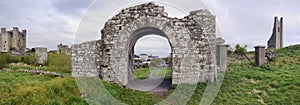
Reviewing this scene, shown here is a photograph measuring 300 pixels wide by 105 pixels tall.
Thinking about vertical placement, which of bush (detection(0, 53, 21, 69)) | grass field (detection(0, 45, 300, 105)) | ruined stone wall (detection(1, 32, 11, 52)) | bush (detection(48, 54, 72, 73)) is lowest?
grass field (detection(0, 45, 300, 105))

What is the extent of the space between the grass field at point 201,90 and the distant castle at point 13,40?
32472mm

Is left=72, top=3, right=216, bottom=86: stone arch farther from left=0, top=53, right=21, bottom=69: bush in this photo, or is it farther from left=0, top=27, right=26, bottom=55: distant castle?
left=0, top=27, right=26, bottom=55: distant castle

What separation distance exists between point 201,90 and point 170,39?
2.87 m

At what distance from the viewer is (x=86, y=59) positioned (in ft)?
38.0

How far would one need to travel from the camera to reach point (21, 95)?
587 centimetres

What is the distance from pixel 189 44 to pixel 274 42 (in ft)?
91.9

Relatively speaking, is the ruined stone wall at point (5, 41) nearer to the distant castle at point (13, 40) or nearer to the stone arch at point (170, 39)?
the distant castle at point (13, 40)

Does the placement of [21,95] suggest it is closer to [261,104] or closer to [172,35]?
[172,35]

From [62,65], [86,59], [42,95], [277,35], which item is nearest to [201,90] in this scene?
[86,59]

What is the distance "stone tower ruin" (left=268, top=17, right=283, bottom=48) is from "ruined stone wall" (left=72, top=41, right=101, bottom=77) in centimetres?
3018

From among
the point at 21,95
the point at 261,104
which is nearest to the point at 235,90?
the point at 261,104

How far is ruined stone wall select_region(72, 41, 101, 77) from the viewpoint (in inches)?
451

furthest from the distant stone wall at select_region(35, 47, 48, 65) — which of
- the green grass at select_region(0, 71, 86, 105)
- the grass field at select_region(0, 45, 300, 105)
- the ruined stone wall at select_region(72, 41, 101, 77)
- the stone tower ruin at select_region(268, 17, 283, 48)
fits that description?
the stone tower ruin at select_region(268, 17, 283, 48)

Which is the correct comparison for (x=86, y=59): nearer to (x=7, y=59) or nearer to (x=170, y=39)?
(x=170, y=39)
